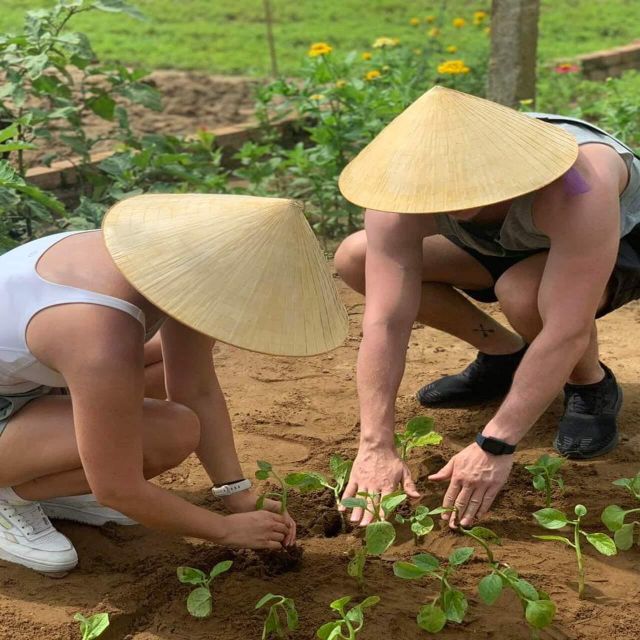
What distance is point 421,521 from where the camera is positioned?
8.36 feet

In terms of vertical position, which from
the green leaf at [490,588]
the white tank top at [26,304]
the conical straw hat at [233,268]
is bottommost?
the green leaf at [490,588]

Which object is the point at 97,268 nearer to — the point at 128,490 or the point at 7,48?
the point at 128,490

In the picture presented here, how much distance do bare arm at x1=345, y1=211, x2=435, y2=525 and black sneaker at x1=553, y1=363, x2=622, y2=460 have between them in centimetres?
62

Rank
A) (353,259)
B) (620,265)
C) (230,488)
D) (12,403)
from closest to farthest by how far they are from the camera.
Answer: (12,403), (230,488), (620,265), (353,259)

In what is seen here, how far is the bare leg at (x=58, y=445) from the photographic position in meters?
2.36

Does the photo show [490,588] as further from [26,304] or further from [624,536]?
[26,304]

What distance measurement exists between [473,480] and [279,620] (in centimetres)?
58

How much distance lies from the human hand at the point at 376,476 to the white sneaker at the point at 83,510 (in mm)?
602

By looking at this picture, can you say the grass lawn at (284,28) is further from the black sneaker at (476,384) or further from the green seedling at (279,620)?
the green seedling at (279,620)

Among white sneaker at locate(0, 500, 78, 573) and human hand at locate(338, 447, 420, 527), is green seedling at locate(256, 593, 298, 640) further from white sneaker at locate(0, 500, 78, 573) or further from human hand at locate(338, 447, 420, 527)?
white sneaker at locate(0, 500, 78, 573)

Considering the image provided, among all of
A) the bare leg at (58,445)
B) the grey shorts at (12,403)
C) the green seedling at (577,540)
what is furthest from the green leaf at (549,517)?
the grey shorts at (12,403)

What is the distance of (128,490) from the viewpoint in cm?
216

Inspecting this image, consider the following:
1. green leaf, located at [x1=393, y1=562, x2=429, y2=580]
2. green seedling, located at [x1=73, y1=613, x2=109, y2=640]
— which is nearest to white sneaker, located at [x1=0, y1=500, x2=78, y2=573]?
green seedling, located at [x1=73, y1=613, x2=109, y2=640]

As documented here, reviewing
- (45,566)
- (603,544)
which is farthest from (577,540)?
(45,566)
